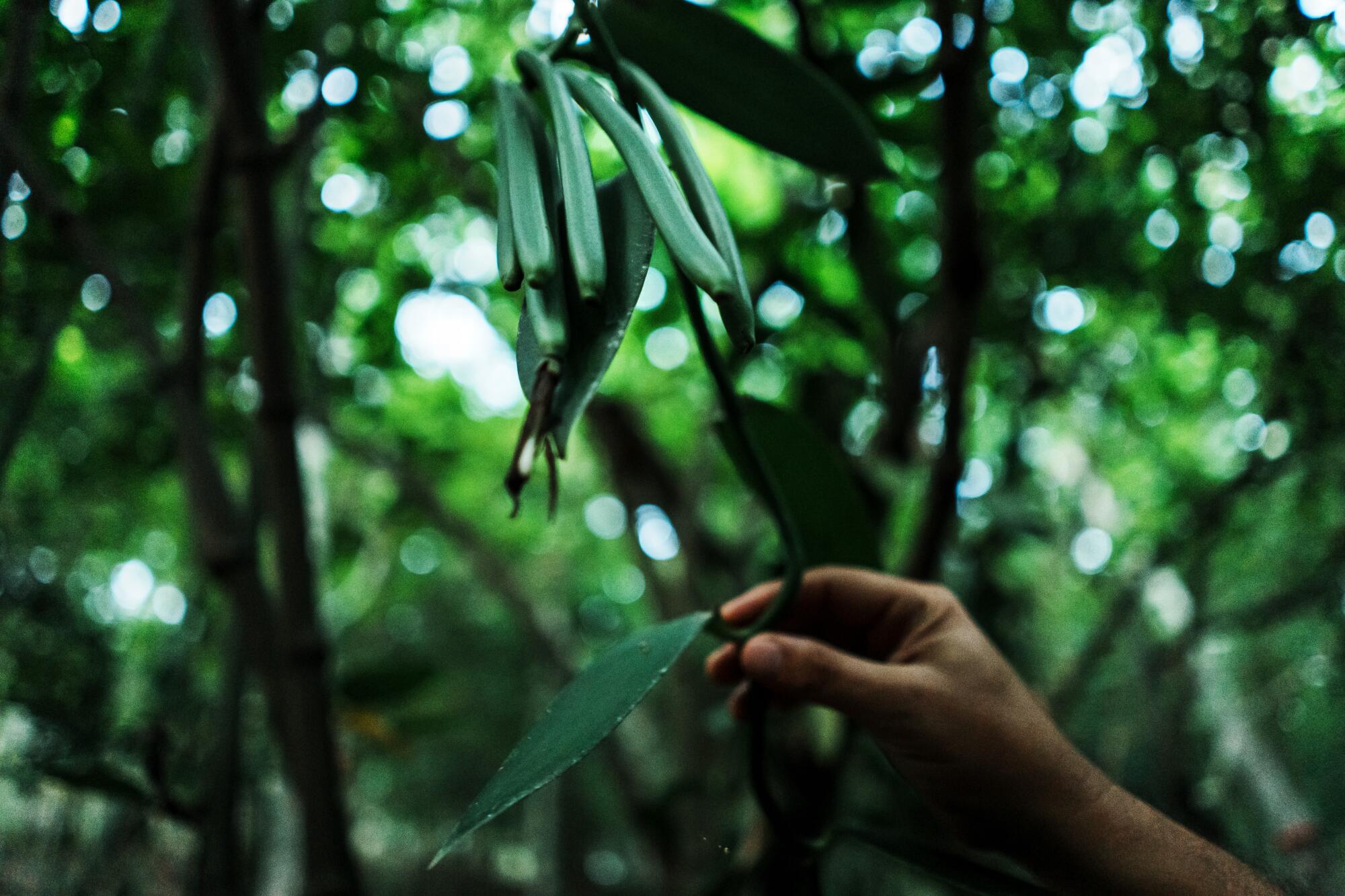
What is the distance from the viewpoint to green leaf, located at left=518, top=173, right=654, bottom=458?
0.29 meters

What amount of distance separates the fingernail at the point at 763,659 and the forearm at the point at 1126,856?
169 mm


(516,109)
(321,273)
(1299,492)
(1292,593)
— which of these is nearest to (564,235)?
Result: (516,109)

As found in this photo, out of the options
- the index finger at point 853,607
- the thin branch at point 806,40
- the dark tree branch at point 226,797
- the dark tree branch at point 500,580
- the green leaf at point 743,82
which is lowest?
the dark tree branch at point 500,580

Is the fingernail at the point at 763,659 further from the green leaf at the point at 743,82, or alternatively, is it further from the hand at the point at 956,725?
the green leaf at the point at 743,82

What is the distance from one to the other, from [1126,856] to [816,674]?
0.59 ft

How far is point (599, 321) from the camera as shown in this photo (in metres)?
0.31

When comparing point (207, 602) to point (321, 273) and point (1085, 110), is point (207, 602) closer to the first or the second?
point (321, 273)

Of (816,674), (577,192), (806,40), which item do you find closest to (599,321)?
(577,192)

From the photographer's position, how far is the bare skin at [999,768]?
0.51m

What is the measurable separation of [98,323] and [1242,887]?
868 mm

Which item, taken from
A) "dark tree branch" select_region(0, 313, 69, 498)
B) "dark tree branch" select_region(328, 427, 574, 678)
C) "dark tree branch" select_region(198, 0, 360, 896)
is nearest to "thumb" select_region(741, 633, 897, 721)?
"dark tree branch" select_region(198, 0, 360, 896)

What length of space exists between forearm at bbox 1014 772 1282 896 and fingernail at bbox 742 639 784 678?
169 millimetres

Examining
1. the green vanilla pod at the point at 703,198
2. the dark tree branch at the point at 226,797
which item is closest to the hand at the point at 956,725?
the green vanilla pod at the point at 703,198

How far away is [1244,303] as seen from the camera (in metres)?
1.01
